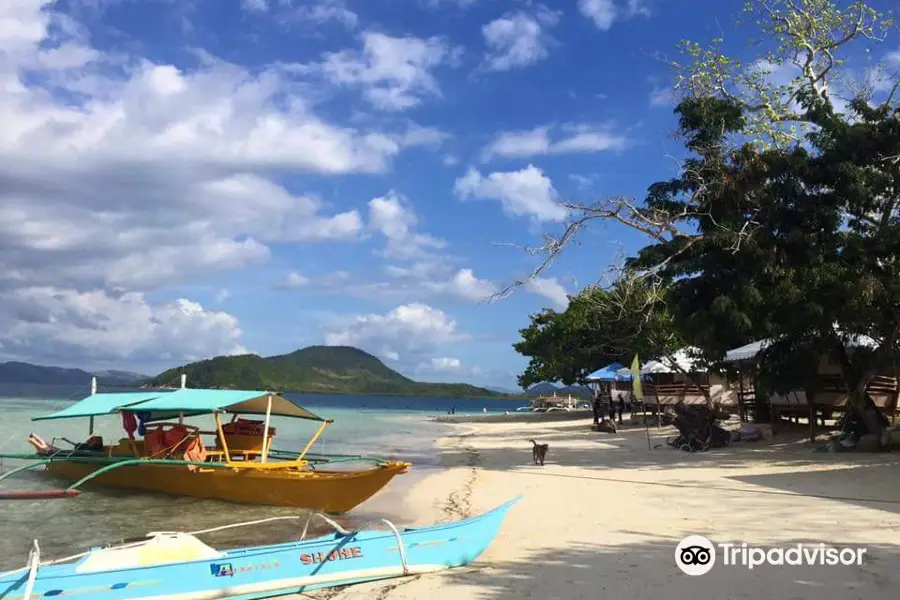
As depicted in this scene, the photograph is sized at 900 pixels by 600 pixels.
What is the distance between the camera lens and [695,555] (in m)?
7.05

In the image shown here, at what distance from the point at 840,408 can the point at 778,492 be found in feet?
29.4

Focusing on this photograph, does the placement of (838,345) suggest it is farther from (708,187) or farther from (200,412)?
(200,412)

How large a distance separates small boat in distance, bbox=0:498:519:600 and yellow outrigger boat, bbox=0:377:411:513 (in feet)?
11.2

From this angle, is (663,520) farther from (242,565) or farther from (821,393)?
(821,393)

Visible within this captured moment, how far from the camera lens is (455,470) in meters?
17.8

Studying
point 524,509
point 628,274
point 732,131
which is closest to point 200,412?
point 524,509

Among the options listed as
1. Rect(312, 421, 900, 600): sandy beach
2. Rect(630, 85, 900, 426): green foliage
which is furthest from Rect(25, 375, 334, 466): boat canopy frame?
Rect(630, 85, 900, 426): green foliage

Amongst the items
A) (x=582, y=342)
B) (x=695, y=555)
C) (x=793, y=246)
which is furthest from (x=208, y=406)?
(x=582, y=342)

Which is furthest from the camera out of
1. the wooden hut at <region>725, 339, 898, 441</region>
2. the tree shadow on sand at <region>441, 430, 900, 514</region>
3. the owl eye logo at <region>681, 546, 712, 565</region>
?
the wooden hut at <region>725, 339, 898, 441</region>

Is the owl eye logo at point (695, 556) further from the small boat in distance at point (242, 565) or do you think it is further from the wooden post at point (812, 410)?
the wooden post at point (812, 410)

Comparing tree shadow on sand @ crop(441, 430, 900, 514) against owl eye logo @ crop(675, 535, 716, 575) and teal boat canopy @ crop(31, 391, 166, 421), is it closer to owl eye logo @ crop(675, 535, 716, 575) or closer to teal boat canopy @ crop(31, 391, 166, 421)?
owl eye logo @ crop(675, 535, 716, 575)

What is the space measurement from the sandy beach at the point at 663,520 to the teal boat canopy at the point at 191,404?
10.8 ft

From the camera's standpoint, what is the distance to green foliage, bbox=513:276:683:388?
35.3 m

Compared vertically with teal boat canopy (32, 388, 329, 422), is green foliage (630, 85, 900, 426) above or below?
above
